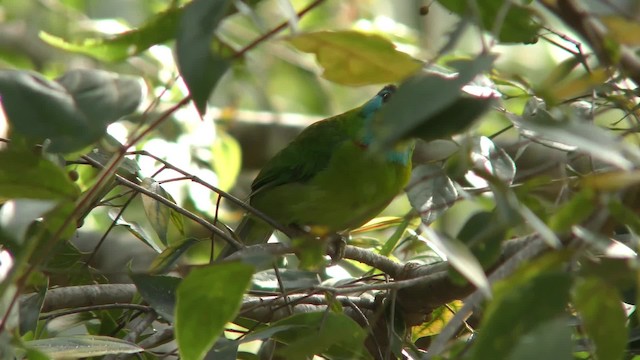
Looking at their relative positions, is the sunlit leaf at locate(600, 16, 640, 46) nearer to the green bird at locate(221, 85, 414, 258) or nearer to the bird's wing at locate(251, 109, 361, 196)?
the green bird at locate(221, 85, 414, 258)

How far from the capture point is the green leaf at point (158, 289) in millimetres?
1415

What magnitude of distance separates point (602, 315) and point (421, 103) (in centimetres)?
34

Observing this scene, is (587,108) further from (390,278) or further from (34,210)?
(34,210)

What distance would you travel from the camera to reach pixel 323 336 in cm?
110

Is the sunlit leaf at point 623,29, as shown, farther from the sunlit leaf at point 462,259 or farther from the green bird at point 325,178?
the green bird at point 325,178

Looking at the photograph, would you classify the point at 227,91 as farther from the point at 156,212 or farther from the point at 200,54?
the point at 200,54

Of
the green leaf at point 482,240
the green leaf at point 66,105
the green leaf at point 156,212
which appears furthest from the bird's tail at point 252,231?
the green leaf at point 66,105

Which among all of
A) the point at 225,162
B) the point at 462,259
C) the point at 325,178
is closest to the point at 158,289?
the point at 462,259

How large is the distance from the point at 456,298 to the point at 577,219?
84 centimetres

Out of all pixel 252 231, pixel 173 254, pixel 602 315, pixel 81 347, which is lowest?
pixel 252 231

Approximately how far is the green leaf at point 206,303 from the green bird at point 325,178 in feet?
5.33

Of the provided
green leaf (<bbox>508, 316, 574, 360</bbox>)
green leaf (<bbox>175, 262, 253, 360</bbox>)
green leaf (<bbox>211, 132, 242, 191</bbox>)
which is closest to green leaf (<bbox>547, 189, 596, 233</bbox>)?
green leaf (<bbox>508, 316, 574, 360</bbox>)

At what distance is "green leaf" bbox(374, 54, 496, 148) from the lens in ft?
2.66

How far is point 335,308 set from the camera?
168cm
